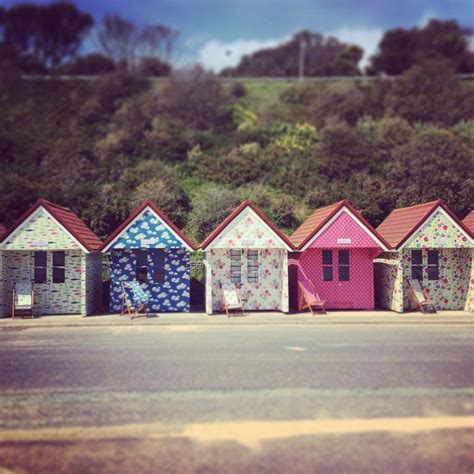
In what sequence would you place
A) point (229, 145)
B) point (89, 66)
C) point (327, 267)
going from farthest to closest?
point (89, 66)
point (229, 145)
point (327, 267)

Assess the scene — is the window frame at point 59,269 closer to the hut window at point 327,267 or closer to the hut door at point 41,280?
the hut door at point 41,280

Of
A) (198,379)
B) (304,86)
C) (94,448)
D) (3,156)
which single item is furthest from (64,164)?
(94,448)

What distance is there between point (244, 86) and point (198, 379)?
5228 centimetres

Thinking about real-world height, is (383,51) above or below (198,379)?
above

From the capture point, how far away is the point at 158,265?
1905 cm

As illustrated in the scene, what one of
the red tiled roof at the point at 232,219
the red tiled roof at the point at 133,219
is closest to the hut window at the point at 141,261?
the red tiled roof at the point at 133,219

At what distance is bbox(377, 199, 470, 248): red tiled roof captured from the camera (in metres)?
19.0

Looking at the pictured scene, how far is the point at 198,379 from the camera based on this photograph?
9523 mm

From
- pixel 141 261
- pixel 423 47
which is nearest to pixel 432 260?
pixel 141 261

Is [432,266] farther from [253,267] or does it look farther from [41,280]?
[41,280]

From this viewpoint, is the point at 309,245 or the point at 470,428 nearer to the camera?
the point at 470,428

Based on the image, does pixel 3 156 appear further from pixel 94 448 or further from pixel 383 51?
pixel 383 51

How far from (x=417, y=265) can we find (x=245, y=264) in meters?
6.58

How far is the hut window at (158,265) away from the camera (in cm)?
1903
